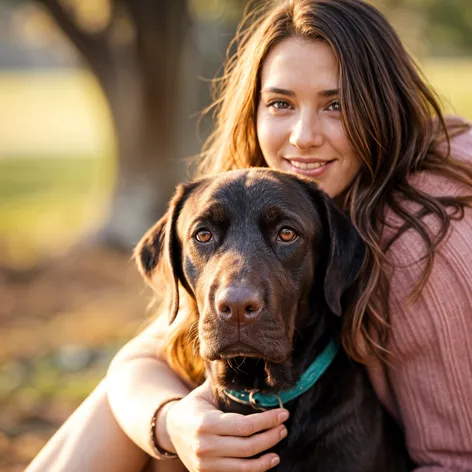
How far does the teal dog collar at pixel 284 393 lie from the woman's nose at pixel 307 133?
0.85 metres

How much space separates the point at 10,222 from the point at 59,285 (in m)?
3.86

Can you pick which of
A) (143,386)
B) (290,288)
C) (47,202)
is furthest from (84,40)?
(290,288)

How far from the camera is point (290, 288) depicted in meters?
3.15

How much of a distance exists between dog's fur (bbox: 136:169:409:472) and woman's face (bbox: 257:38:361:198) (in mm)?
273

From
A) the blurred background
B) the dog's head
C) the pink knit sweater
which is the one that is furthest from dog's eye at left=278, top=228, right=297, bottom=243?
the blurred background

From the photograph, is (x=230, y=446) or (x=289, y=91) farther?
(x=289, y=91)

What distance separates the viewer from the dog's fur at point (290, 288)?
10.2 ft

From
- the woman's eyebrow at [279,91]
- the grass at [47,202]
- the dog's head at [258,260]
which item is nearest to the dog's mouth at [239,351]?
the dog's head at [258,260]

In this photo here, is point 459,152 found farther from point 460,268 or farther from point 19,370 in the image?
point 19,370

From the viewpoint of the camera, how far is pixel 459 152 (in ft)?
12.1

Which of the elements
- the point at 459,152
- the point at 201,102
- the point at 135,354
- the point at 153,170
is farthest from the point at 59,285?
the point at 459,152

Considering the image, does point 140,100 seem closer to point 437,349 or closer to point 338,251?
point 338,251

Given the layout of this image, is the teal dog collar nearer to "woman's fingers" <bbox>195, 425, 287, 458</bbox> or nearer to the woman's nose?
"woman's fingers" <bbox>195, 425, 287, 458</bbox>

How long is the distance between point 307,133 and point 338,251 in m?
0.54
